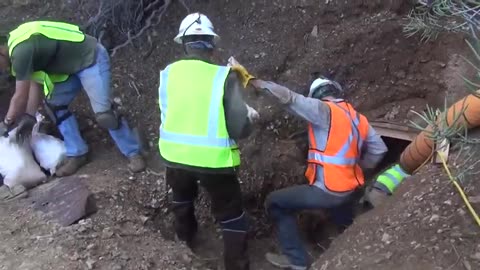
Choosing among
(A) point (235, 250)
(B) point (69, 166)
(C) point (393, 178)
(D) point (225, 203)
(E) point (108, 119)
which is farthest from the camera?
(B) point (69, 166)

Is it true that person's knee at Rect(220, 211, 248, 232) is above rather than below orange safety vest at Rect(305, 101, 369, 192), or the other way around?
below

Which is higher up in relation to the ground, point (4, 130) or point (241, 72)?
point (241, 72)

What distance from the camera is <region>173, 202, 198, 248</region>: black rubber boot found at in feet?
17.2

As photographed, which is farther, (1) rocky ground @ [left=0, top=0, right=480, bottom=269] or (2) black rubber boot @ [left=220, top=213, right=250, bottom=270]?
(2) black rubber boot @ [left=220, top=213, right=250, bottom=270]

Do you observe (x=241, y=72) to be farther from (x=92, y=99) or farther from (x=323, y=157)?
(x=92, y=99)

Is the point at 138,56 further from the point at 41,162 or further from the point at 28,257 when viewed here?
the point at 28,257

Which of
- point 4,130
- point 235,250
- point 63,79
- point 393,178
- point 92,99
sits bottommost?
point 235,250

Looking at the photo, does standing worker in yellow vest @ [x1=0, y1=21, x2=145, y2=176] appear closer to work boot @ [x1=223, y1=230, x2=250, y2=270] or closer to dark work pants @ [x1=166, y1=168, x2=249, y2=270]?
dark work pants @ [x1=166, y1=168, x2=249, y2=270]

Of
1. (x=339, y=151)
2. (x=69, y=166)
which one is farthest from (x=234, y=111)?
(x=69, y=166)

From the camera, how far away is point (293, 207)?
17.5ft

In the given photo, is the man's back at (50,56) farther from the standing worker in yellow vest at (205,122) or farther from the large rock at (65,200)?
the standing worker in yellow vest at (205,122)

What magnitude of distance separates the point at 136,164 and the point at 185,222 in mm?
889

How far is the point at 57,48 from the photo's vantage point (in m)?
5.57

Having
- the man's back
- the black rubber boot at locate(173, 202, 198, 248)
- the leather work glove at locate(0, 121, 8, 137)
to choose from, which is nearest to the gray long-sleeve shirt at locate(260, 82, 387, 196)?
the black rubber boot at locate(173, 202, 198, 248)
